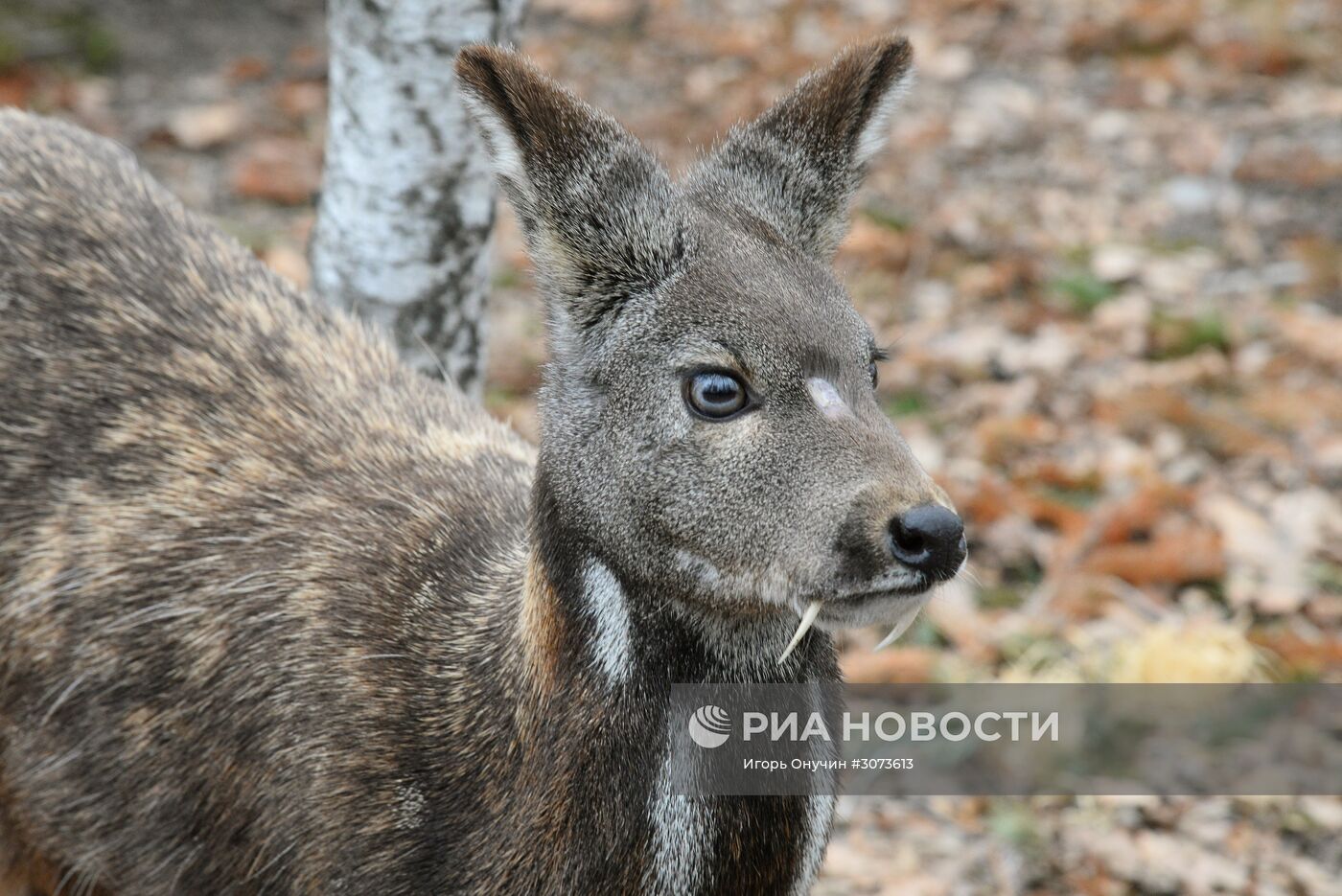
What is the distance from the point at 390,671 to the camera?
12.1 ft

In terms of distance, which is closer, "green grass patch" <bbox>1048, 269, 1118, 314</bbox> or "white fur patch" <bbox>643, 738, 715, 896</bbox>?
"white fur patch" <bbox>643, 738, 715, 896</bbox>

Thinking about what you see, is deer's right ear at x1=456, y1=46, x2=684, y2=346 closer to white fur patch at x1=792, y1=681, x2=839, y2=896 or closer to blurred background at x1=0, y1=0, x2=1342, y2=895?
blurred background at x1=0, y1=0, x2=1342, y2=895

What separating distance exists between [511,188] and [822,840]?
166 cm

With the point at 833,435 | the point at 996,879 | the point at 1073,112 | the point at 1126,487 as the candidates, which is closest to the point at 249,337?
the point at 833,435

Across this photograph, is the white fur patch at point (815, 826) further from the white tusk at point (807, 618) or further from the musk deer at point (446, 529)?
the white tusk at point (807, 618)

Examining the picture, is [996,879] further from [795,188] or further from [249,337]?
[249,337]

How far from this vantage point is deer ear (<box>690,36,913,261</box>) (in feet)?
12.3

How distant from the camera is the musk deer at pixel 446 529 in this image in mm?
3213

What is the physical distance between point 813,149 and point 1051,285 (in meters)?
4.79

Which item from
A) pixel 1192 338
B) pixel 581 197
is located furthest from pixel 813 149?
pixel 1192 338

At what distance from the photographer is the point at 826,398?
3205mm

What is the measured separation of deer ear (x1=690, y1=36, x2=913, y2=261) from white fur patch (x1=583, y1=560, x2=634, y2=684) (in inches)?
38.7

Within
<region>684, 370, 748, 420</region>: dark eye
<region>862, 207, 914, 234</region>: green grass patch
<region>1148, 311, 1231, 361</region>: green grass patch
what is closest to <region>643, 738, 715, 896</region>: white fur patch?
<region>684, 370, 748, 420</region>: dark eye

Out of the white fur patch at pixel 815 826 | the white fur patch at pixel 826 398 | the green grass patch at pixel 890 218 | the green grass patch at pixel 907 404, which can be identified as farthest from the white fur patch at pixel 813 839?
the green grass patch at pixel 890 218
